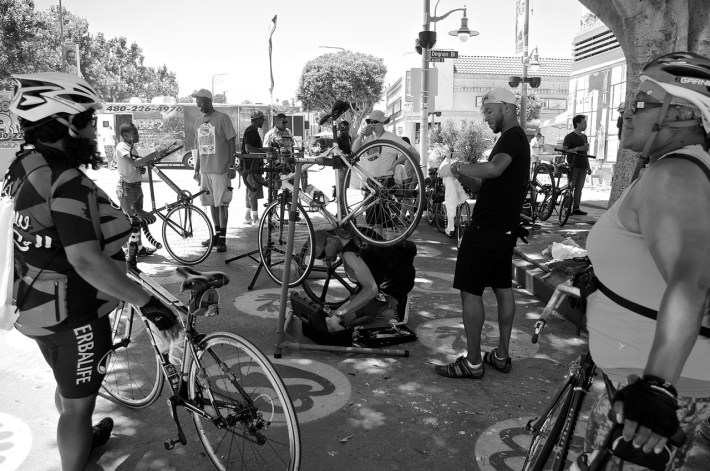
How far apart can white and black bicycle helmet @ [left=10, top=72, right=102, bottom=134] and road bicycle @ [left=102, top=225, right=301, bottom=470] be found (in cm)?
89

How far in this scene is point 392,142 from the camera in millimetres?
4246

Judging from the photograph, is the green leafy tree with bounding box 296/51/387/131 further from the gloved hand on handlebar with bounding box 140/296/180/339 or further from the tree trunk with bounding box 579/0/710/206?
the gloved hand on handlebar with bounding box 140/296/180/339

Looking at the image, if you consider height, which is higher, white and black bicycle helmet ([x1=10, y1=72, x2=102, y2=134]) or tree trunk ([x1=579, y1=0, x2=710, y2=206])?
tree trunk ([x1=579, y1=0, x2=710, y2=206])

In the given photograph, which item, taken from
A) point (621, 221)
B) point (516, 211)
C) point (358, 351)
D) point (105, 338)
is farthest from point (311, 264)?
point (621, 221)

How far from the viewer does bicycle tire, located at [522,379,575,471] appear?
2.19m

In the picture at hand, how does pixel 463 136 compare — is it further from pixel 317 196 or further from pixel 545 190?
pixel 317 196

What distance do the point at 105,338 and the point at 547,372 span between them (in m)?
3.21

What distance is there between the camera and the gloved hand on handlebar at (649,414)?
1.21 meters

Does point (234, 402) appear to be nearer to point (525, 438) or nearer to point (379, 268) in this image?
point (525, 438)

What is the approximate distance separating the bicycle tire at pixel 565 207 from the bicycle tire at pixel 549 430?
8.24 meters

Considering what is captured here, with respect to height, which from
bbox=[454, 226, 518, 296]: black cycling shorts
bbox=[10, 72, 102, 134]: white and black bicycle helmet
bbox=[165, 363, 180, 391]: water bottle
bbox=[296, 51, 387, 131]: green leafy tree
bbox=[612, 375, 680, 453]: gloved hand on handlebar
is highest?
bbox=[296, 51, 387, 131]: green leafy tree

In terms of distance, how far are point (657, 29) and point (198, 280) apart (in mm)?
5792

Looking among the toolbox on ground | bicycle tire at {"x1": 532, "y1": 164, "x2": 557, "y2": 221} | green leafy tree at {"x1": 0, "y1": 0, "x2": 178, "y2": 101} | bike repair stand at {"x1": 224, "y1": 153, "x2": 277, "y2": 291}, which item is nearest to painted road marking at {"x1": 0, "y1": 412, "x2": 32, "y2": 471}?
the toolbox on ground

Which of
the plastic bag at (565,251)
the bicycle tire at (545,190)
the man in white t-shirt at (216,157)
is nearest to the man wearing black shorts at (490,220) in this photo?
the plastic bag at (565,251)
